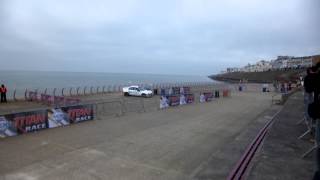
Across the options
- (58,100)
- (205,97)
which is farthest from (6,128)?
(205,97)

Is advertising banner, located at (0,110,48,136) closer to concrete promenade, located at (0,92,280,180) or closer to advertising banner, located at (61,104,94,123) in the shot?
concrete promenade, located at (0,92,280,180)

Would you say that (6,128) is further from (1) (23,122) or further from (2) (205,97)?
(2) (205,97)

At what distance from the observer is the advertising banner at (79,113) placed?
18.8 metres

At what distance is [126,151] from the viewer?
41.0 feet

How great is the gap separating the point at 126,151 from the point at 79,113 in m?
8.06

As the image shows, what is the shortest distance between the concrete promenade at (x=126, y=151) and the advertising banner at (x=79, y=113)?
2.30 feet

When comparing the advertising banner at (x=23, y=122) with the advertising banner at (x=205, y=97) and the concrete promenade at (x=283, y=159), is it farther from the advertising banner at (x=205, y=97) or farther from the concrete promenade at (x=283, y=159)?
the advertising banner at (x=205, y=97)

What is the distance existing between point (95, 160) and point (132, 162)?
51.9 inches

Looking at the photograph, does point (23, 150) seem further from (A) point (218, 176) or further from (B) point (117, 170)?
(A) point (218, 176)

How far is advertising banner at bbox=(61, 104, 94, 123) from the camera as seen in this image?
61.8 feet

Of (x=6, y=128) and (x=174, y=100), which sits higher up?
(x=174, y=100)

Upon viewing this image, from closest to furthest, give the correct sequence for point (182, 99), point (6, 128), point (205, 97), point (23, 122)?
point (6, 128), point (23, 122), point (182, 99), point (205, 97)

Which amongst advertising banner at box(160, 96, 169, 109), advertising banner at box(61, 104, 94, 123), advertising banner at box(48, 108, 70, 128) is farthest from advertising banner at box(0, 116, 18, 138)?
advertising banner at box(160, 96, 169, 109)

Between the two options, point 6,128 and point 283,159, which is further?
point 6,128
